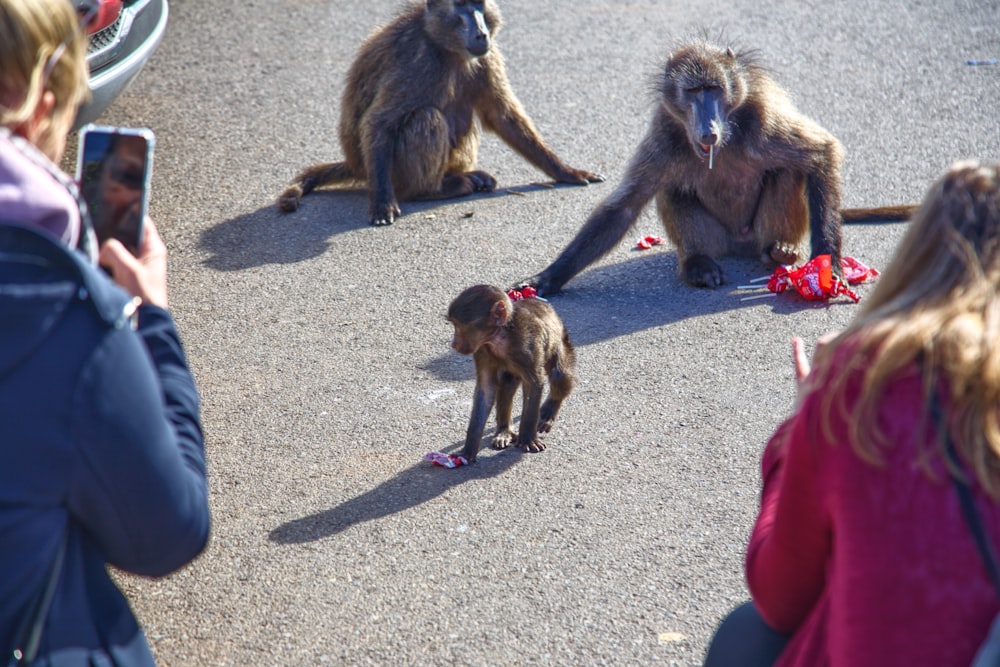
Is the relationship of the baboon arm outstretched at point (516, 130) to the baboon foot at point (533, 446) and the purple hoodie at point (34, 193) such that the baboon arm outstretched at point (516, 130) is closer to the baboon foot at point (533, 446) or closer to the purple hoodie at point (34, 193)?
the baboon foot at point (533, 446)

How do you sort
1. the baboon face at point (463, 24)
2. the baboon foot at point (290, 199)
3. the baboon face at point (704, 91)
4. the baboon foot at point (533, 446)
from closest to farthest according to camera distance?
the baboon foot at point (533, 446) → the baboon face at point (704, 91) → the baboon foot at point (290, 199) → the baboon face at point (463, 24)

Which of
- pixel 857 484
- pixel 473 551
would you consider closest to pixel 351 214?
pixel 473 551

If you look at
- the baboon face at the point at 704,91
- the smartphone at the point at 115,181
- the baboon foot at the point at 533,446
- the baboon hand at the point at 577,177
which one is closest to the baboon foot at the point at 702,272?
the baboon face at the point at 704,91

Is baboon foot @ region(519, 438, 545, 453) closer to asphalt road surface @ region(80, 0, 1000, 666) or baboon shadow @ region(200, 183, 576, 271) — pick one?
asphalt road surface @ region(80, 0, 1000, 666)

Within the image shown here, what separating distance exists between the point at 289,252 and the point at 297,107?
2200 millimetres

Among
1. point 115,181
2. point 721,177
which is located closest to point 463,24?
point 721,177

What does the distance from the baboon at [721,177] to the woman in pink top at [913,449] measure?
11.4 ft

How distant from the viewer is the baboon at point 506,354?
349 centimetres

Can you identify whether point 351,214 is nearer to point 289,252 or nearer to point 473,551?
point 289,252

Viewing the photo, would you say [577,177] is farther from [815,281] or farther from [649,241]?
[815,281]

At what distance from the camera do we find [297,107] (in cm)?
721

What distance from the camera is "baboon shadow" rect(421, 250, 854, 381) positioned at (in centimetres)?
459

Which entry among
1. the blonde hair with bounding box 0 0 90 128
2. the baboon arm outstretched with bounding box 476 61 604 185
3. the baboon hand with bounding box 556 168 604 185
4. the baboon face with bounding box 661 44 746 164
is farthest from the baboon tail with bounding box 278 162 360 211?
the blonde hair with bounding box 0 0 90 128

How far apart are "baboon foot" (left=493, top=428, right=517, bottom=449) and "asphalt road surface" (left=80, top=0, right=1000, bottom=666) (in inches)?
2.3
